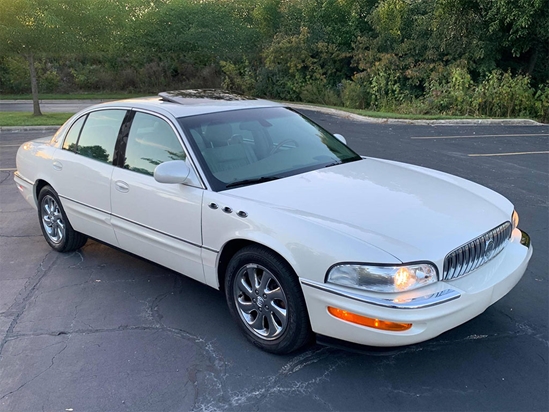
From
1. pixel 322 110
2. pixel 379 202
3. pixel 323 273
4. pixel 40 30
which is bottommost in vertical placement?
pixel 322 110

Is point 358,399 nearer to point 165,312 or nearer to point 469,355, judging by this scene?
point 469,355

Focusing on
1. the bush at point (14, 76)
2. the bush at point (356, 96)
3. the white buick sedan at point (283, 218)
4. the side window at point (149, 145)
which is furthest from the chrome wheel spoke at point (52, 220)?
the bush at point (14, 76)

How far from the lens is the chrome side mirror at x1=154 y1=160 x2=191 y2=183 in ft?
11.9

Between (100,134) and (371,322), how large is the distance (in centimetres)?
314

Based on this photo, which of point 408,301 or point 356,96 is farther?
point 356,96

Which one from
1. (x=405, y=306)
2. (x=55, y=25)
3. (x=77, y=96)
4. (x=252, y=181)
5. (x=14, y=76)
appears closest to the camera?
(x=405, y=306)

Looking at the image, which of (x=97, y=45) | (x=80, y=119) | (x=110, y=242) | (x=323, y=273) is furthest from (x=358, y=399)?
(x=97, y=45)

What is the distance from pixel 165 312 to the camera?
13.3ft

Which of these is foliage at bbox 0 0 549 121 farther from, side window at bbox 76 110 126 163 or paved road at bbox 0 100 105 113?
side window at bbox 76 110 126 163

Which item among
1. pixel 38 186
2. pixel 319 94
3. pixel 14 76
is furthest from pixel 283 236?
pixel 14 76

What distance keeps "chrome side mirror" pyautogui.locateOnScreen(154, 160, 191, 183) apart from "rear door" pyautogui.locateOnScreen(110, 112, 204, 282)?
90mm

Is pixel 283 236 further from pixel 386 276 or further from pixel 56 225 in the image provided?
pixel 56 225

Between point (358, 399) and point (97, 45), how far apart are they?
735 inches

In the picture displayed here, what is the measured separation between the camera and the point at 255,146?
13.5 feet
